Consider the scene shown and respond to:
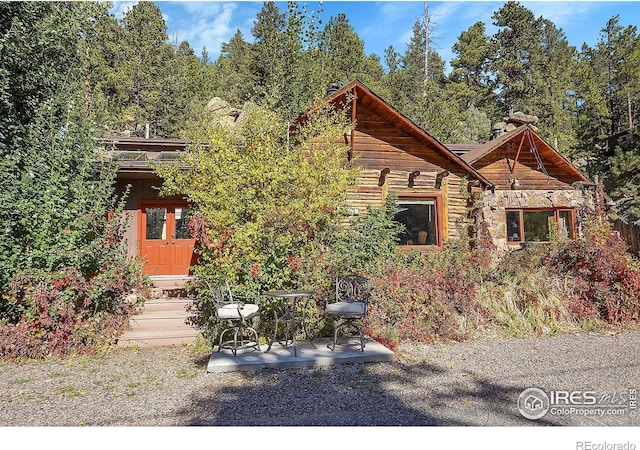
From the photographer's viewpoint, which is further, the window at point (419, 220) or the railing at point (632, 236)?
the railing at point (632, 236)

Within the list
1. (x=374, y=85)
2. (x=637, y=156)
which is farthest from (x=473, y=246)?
(x=374, y=85)

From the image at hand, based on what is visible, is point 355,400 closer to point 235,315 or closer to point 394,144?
point 235,315

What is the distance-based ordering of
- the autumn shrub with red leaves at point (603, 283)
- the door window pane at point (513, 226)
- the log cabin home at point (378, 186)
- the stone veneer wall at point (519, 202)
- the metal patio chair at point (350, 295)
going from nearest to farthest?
1. the metal patio chair at point (350, 295)
2. the autumn shrub with red leaves at point (603, 283)
3. the log cabin home at point (378, 186)
4. the stone veneer wall at point (519, 202)
5. the door window pane at point (513, 226)

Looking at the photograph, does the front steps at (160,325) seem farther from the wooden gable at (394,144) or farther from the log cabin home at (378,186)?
the wooden gable at (394,144)

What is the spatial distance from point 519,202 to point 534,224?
1.07 m

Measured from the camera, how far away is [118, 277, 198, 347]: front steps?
670 centimetres

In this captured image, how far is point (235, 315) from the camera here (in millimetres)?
5609

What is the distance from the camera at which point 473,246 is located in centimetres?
1141

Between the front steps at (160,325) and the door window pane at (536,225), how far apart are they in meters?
11.5

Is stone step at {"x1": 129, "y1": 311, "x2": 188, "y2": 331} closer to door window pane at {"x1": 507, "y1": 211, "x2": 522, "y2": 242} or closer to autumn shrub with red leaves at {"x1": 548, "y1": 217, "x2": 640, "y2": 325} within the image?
autumn shrub with red leaves at {"x1": 548, "y1": 217, "x2": 640, "y2": 325}

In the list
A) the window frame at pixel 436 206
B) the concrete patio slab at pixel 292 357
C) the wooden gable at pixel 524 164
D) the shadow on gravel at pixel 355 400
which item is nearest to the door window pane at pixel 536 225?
the wooden gable at pixel 524 164

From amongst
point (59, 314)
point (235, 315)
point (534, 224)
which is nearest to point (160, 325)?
point (59, 314)

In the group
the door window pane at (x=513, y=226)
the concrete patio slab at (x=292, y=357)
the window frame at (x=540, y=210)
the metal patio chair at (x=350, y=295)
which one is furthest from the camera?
the door window pane at (x=513, y=226)

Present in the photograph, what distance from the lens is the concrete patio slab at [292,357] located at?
16.9 ft
